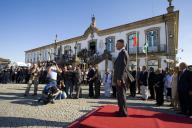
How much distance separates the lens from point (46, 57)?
1950 inches

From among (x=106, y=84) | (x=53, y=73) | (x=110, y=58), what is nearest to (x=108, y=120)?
(x=53, y=73)

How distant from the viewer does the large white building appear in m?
24.7

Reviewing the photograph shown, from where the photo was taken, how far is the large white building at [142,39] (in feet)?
80.9

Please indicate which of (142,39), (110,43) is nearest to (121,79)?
(142,39)

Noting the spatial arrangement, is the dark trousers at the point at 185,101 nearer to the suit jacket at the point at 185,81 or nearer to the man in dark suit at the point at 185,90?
the man in dark suit at the point at 185,90

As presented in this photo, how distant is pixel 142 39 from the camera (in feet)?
91.0

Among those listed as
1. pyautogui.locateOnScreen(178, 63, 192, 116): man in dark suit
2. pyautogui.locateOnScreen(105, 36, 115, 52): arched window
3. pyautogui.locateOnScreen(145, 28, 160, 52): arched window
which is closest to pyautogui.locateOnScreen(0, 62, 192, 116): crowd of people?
pyautogui.locateOnScreen(178, 63, 192, 116): man in dark suit

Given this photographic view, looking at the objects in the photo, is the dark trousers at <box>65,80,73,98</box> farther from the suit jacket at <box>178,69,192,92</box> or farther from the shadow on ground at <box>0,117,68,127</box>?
the suit jacket at <box>178,69,192,92</box>

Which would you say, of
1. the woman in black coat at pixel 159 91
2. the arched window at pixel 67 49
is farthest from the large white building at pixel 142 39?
the woman in black coat at pixel 159 91

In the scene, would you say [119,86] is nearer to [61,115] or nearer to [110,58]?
[61,115]

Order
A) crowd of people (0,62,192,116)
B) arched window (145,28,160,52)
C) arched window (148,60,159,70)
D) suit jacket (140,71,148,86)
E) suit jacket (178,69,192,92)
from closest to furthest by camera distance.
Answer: suit jacket (178,69,192,92) → crowd of people (0,62,192,116) → suit jacket (140,71,148,86) → arched window (148,60,159,70) → arched window (145,28,160,52)

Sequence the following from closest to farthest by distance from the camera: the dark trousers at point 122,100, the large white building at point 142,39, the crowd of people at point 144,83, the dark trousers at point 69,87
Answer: the dark trousers at point 122,100 < the crowd of people at point 144,83 < the dark trousers at point 69,87 < the large white building at point 142,39

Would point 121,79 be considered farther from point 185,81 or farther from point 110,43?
point 110,43

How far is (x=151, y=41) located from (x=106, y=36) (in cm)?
842
